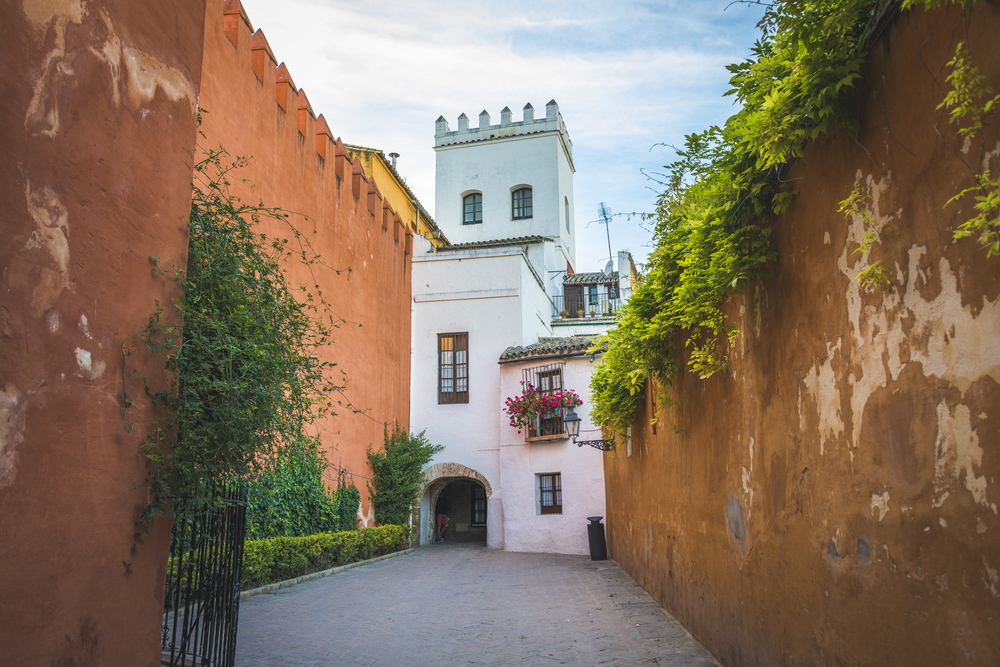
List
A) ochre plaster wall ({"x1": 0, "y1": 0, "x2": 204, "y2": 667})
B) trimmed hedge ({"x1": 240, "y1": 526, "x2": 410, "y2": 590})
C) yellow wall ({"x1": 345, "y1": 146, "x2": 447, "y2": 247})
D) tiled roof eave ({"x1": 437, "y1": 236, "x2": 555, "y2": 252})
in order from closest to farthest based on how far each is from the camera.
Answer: ochre plaster wall ({"x1": 0, "y1": 0, "x2": 204, "y2": 667})
trimmed hedge ({"x1": 240, "y1": 526, "x2": 410, "y2": 590})
yellow wall ({"x1": 345, "y1": 146, "x2": 447, "y2": 247})
tiled roof eave ({"x1": 437, "y1": 236, "x2": 555, "y2": 252})

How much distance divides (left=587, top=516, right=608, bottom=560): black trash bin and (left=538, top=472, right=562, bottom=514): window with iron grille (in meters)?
2.51

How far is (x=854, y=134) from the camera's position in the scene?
9.80 ft

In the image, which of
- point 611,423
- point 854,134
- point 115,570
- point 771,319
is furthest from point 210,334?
point 611,423

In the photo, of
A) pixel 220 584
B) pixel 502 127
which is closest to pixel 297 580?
pixel 220 584

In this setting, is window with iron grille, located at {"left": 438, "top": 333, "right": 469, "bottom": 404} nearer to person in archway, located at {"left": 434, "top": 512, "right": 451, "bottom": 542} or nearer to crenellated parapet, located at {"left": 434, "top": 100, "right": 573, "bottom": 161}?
person in archway, located at {"left": 434, "top": 512, "right": 451, "bottom": 542}

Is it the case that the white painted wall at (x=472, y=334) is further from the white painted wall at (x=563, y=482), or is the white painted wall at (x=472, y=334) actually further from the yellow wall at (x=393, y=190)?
the yellow wall at (x=393, y=190)

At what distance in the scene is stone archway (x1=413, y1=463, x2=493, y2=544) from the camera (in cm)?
2002

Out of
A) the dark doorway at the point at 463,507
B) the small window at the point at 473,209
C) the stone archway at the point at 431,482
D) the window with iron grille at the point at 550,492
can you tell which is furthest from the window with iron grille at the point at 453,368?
the small window at the point at 473,209

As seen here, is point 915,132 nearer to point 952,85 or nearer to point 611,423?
point 952,85

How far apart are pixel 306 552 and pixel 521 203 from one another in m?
22.5

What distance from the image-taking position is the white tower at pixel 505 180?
31.5 meters

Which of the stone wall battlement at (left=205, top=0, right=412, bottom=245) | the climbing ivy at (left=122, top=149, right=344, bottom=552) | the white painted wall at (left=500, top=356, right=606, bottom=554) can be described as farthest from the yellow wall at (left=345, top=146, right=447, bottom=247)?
the climbing ivy at (left=122, top=149, right=344, bottom=552)

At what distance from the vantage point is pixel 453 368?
69.2ft

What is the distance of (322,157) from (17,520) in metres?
12.7
